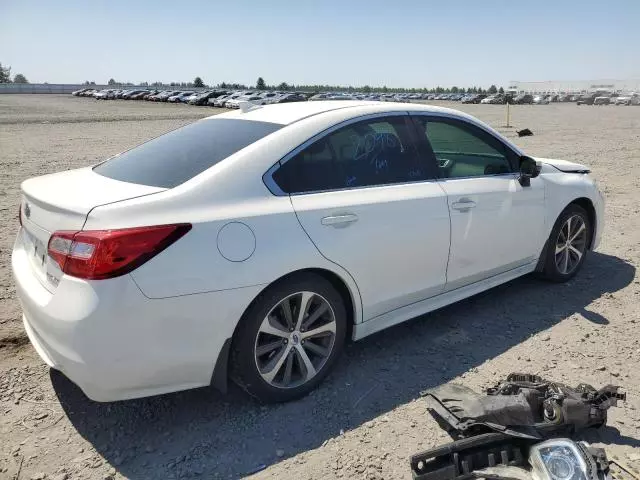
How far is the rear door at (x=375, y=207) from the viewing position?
3.02 m

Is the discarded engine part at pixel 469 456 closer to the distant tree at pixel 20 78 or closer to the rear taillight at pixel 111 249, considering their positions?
the rear taillight at pixel 111 249

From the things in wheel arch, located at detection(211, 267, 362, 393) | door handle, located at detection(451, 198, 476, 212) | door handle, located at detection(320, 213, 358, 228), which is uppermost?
door handle, located at detection(320, 213, 358, 228)

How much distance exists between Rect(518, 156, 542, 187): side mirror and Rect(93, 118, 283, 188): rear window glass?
214cm

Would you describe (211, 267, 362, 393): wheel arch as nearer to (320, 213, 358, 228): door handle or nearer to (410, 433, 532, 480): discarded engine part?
(320, 213, 358, 228): door handle

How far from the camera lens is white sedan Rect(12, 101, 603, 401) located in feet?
8.10

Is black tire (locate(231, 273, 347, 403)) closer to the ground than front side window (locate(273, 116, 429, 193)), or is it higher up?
closer to the ground

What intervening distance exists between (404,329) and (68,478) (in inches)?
97.0

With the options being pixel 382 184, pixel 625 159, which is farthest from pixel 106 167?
pixel 625 159

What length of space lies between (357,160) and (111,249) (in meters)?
1.61

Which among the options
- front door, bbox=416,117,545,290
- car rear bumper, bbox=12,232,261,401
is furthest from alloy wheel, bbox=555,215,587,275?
car rear bumper, bbox=12,232,261,401

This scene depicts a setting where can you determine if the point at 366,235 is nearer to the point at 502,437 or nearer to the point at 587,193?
the point at 502,437

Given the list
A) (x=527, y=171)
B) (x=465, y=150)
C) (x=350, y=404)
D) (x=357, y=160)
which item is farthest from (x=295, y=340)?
(x=527, y=171)

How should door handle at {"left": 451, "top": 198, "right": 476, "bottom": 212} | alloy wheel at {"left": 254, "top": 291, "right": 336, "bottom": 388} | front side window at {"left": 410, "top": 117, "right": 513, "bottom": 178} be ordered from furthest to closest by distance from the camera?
front side window at {"left": 410, "top": 117, "right": 513, "bottom": 178}
door handle at {"left": 451, "top": 198, "right": 476, "bottom": 212}
alloy wheel at {"left": 254, "top": 291, "right": 336, "bottom": 388}

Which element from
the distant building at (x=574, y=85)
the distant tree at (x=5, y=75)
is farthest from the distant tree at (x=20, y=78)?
the distant building at (x=574, y=85)
